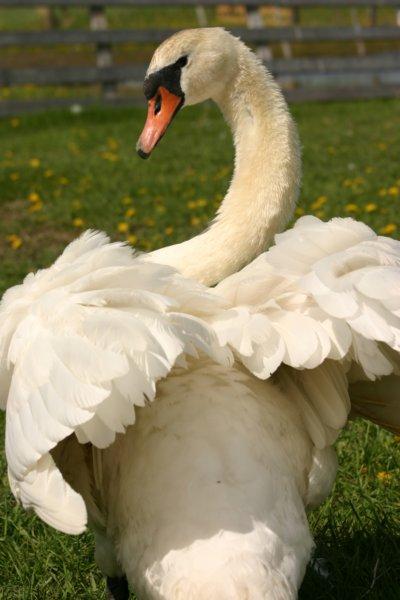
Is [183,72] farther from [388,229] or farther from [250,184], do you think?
[388,229]

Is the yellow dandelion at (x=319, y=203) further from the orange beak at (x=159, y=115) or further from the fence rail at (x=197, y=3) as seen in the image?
the fence rail at (x=197, y=3)

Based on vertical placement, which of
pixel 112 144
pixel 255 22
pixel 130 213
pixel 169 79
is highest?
pixel 169 79

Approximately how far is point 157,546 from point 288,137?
160 centimetres

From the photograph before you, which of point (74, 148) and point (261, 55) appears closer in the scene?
point (74, 148)

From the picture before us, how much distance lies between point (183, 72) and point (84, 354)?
1561 millimetres

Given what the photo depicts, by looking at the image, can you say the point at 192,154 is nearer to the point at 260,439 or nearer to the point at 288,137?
the point at 288,137

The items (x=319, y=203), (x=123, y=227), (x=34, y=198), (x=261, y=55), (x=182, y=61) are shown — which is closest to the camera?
(x=182, y=61)

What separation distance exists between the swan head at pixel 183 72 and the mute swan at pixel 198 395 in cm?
89

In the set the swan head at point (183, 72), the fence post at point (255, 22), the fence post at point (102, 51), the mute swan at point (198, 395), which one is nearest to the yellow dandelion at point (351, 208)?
the swan head at point (183, 72)

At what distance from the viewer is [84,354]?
2.16 meters

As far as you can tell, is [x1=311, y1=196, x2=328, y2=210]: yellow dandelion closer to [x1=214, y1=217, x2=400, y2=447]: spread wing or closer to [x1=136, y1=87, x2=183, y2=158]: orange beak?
[x1=136, y1=87, x2=183, y2=158]: orange beak

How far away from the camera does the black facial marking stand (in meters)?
3.43

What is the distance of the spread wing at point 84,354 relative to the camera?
6.92 ft

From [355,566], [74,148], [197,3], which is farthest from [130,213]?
[197,3]
